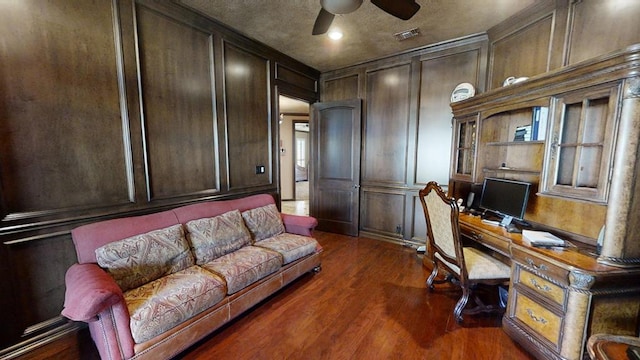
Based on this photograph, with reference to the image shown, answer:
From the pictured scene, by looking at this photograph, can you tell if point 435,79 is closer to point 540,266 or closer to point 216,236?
point 540,266

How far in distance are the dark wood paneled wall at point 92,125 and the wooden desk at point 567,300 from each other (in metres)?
2.95

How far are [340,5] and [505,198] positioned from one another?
225 cm

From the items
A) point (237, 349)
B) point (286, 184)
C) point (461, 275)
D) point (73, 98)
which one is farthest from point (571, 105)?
point (286, 184)

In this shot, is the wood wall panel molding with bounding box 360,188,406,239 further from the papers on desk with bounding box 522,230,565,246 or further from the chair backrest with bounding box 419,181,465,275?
the papers on desk with bounding box 522,230,565,246

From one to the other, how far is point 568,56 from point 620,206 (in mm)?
1441

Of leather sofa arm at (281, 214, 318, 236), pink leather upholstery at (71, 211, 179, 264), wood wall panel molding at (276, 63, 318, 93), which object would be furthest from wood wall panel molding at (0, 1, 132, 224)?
wood wall panel molding at (276, 63, 318, 93)

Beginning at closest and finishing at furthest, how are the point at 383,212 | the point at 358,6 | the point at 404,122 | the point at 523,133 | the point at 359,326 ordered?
the point at 358,6, the point at 359,326, the point at 523,133, the point at 404,122, the point at 383,212

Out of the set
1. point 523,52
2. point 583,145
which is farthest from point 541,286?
point 523,52

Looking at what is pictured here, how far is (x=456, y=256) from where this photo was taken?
209 centimetres

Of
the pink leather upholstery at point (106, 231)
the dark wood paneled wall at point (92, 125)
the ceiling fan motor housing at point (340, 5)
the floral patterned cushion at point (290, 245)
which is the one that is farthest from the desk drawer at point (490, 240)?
the pink leather upholstery at point (106, 231)

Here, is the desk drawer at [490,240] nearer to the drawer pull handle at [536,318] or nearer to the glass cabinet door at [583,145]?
the drawer pull handle at [536,318]

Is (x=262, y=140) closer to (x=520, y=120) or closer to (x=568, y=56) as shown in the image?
(x=520, y=120)

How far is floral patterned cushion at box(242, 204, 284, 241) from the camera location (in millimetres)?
2775

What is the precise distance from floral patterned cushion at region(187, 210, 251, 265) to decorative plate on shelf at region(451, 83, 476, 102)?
2.93 metres
